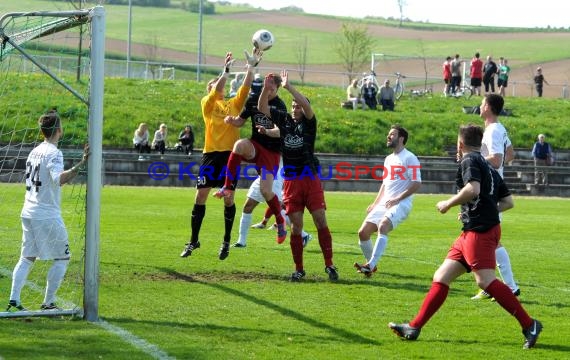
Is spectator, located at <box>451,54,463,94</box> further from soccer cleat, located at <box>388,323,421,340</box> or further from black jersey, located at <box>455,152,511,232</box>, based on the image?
soccer cleat, located at <box>388,323,421,340</box>

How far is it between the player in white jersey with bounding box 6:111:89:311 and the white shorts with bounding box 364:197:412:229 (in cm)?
452

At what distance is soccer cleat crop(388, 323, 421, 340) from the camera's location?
8891 mm

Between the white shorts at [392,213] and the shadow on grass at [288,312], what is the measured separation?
226cm

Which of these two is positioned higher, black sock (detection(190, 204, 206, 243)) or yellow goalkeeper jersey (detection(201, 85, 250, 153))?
yellow goalkeeper jersey (detection(201, 85, 250, 153))

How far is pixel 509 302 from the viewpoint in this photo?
877 centimetres

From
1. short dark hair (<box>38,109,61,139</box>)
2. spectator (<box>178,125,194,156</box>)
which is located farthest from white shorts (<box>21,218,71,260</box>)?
A: spectator (<box>178,125,194,156</box>)

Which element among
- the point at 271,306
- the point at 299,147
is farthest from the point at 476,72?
the point at 271,306

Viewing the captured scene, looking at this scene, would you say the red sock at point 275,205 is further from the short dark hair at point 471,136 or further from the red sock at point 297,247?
the short dark hair at point 471,136

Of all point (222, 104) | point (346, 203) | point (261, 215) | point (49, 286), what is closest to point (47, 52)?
point (222, 104)

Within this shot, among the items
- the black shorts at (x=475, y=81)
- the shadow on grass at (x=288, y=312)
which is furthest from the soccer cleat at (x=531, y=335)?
the black shorts at (x=475, y=81)

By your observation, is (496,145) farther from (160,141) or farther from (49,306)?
(160,141)

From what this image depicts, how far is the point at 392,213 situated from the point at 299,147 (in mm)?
1543

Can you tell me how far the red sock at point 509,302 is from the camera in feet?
28.7

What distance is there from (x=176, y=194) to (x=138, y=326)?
20771 mm
